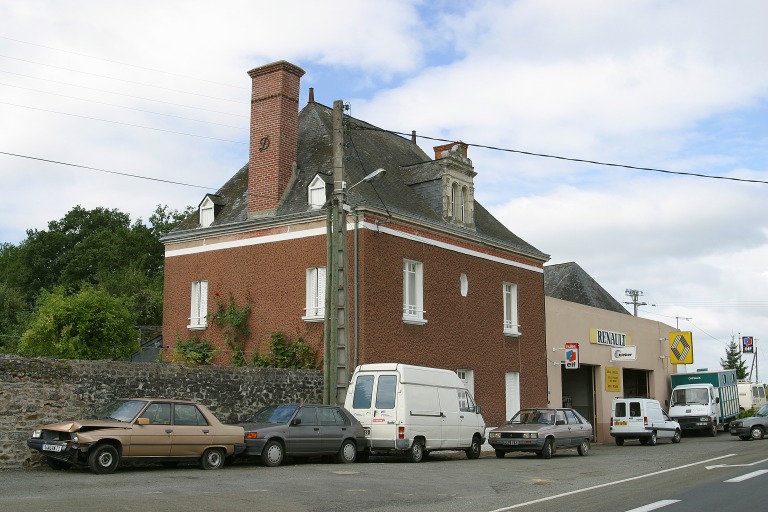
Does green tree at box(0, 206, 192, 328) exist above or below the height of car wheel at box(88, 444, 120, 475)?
above

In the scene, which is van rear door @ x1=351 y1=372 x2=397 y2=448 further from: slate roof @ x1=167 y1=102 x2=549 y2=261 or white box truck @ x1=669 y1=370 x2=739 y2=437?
white box truck @ x1=669 y1=370 x2=739 y2=437

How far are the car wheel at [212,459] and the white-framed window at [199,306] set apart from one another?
1130 cm

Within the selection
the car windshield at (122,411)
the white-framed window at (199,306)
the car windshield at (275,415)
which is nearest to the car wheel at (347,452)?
the car windshield at (275,415)

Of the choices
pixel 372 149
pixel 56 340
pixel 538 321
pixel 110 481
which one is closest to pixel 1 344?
pixel 56 340

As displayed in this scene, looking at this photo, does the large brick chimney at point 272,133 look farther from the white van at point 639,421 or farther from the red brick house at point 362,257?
the white van at point 639,421

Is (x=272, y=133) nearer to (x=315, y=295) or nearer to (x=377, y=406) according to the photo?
(x=315, y=295)

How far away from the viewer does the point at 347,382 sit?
22.6m

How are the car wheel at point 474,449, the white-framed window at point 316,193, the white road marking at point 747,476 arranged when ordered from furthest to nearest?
the white-framed window at point 316,193 → the car wheel at point 474,449 → the white road marking at point 747,476

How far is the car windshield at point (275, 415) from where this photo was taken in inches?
755

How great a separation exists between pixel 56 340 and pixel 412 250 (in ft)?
36.4

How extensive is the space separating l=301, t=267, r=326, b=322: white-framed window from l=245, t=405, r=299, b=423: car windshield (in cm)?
623

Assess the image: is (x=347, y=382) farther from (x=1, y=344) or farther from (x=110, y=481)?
(x=1, y=344)

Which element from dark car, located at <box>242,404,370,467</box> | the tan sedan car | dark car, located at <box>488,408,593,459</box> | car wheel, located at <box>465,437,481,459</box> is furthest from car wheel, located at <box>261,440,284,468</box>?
dark car, located at <box>488,408,593,459</box>

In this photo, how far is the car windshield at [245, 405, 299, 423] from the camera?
19.2 metres
